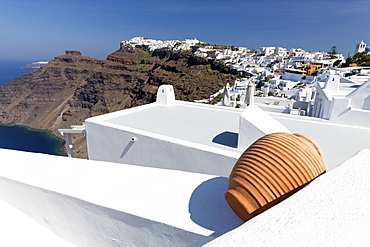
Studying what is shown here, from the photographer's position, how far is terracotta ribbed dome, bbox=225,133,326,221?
6.40ft

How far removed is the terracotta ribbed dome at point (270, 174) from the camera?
1951mm

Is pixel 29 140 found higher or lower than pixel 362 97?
lower

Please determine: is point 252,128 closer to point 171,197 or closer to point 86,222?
point 171,197

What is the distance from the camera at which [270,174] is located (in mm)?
1973

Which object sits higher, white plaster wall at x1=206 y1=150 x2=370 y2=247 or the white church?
white plaster wall at x1=206 y1=150 x2=370 y2=247

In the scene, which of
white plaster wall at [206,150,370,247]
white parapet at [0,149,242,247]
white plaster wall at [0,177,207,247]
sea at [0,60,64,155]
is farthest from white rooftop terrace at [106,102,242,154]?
sea at [0,60,64,155]

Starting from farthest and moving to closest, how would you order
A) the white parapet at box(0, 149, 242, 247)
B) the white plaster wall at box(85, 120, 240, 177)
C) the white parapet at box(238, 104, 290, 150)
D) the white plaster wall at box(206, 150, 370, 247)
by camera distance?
the white parapet at box(238, 104, 290, 150) → the white plaster wall at box(85, 120, 240, 177) → the white parapet at box(0, 149, 242, 247) → the white plaster wall at box(206, 150, 370, 247)

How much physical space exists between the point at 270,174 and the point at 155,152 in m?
3.94

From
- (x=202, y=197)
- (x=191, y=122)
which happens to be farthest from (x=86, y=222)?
(x=191, y=122)

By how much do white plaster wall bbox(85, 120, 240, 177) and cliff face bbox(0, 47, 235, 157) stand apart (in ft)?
162

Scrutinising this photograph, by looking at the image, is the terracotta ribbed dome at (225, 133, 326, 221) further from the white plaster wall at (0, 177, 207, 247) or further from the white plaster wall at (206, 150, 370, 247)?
the white plaster wall at (0, 177, 207, 247)

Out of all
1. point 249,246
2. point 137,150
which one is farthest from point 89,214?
point 137,150

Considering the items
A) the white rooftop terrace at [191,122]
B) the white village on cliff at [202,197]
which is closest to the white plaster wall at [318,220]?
the white village on cliff at [202,197]

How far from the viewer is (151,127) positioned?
657cm
